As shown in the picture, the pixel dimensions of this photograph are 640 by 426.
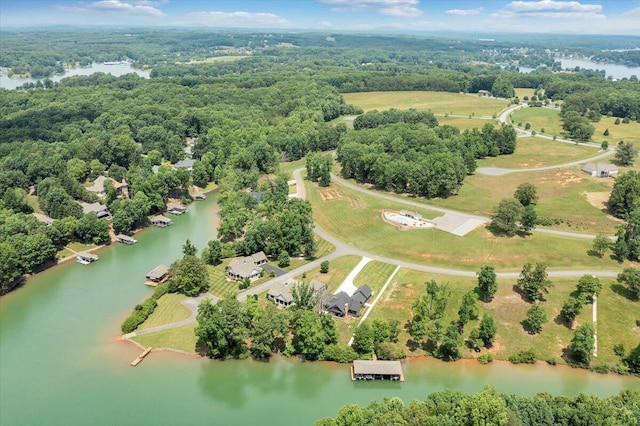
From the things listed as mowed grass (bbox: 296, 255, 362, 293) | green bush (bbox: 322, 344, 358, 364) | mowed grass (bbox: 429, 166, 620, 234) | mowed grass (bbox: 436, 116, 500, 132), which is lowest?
green bush (bbox: 322, 344, 358, 364)

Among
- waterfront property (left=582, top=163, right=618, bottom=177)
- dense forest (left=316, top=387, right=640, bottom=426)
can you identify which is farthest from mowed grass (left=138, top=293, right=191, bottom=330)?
waterfront property (left=582, top=163, right=618, bottom=177)

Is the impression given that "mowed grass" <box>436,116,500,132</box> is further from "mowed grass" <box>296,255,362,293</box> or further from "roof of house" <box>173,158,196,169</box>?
"mowed grass" <box>296,255,362,293</box>

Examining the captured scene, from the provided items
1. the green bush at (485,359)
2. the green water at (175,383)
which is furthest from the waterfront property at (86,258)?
the green bush at (485,359)

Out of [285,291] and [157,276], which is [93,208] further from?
[285,291]

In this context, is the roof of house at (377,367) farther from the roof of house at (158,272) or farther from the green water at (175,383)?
the roof of house at (158,272)

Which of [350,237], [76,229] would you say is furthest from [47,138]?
[350,237]

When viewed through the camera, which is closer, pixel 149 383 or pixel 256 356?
pixel 149 383

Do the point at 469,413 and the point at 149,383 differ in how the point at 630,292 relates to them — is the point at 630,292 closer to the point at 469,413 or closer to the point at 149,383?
the point at 469,413
